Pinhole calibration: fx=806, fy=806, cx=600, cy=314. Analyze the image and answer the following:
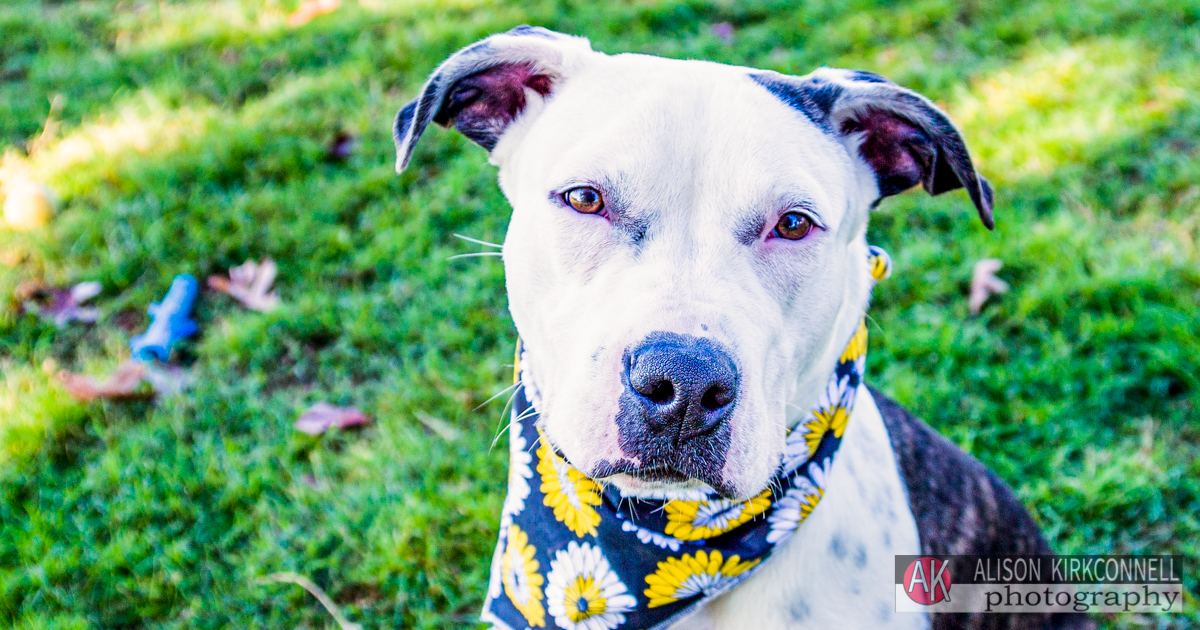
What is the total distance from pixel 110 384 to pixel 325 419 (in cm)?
109

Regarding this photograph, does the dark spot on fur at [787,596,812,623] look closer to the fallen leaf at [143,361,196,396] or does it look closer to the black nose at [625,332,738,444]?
the black nose at [625,332,738,444]

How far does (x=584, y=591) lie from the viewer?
7.99 ft

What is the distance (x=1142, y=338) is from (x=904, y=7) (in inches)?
135

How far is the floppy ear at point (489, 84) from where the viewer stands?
2.33m

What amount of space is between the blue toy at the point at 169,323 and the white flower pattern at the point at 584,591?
9.26 ft

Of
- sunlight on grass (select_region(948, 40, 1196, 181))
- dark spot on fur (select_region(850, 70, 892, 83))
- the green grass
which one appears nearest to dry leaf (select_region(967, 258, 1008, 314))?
the green grass

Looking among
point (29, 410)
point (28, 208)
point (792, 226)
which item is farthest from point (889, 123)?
point (28, 208)

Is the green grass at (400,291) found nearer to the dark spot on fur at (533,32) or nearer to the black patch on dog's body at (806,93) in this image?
the black patch on dog's body at (806,93)

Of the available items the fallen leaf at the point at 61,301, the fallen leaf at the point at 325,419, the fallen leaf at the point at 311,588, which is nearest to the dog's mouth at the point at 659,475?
the fallen leaf at the point at 311,588

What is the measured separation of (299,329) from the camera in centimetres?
434

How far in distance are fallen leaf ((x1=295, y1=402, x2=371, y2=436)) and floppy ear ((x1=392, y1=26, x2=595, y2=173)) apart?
188 centimetres

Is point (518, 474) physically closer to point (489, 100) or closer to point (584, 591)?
point (584, 591)

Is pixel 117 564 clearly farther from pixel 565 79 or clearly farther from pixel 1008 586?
pixel 1008 586

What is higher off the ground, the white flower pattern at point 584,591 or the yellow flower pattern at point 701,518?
the yellow flower pattern at point 701,518
